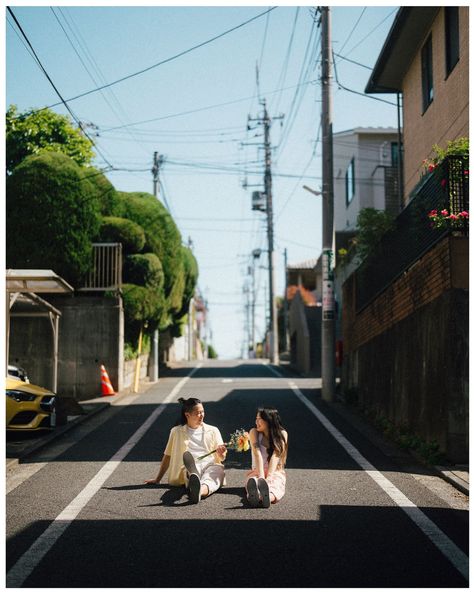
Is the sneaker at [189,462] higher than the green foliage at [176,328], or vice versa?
the green foliage at [176,328]

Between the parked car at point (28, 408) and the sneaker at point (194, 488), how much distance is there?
561 cm

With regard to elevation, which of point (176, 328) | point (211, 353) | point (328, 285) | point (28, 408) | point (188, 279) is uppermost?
point (188, 279)

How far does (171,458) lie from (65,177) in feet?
44.9

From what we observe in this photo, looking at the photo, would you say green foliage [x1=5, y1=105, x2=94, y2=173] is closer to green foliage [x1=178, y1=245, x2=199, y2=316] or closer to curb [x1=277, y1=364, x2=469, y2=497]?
green foliage [x1=178, y1=245, x2=199, y2=316]

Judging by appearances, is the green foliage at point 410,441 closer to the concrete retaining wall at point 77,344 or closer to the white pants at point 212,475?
the white pants at point 212,475

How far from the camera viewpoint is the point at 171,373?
2991 cm

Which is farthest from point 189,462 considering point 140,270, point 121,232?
point 121,232

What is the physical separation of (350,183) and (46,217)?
55.3 ft

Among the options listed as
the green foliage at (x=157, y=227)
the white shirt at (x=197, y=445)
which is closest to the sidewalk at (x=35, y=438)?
the white shirt at (x=197, y=445)

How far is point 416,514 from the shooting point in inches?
289

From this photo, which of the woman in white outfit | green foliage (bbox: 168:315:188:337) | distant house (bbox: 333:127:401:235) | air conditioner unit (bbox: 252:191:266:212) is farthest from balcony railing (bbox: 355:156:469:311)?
air conditioner unit (bbox: 252:191:266:212)

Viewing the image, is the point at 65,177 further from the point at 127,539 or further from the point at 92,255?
the point at 127,539

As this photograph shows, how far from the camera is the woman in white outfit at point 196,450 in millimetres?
8141

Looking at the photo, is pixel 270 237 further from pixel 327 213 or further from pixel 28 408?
pixel 28 408
